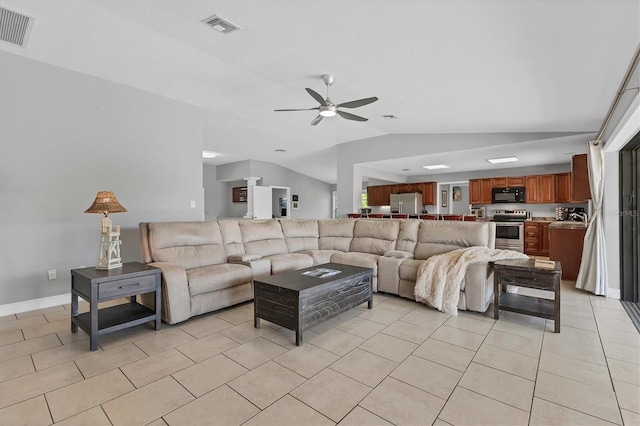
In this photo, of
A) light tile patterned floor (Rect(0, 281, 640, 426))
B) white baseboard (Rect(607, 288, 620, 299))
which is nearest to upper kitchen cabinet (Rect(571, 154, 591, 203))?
white baseboard (Rect(607, 288, 620, 299))

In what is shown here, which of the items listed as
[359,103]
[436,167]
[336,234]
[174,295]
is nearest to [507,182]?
[436,167]

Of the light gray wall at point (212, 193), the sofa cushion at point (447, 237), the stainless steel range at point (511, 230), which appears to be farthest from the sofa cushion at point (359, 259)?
the light gray wall at point (212, 193)

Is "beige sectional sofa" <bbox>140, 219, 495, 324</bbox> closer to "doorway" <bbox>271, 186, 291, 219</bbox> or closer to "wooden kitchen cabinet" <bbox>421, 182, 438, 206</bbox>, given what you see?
"wooden kitchen cabinet" <bbox>421, 182, 438, 206</bbox>

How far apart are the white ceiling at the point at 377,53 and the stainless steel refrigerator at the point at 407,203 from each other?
13.2 ft

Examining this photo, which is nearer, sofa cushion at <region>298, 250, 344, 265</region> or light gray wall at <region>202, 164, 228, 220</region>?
sofa cushion at <region>298, 250, 344, 265</region>

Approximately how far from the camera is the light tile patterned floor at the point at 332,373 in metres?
1.75

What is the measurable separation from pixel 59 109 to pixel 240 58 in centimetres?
237

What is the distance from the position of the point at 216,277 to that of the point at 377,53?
2.79 m

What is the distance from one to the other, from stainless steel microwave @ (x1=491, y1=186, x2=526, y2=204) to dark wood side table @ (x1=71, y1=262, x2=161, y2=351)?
796cm

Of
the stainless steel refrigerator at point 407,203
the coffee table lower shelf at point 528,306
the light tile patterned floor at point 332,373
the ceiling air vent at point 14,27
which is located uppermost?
the ceiling air vent at point 14,27

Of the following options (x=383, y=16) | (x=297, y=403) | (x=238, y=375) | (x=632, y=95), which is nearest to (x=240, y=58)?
(x=383, y=16)

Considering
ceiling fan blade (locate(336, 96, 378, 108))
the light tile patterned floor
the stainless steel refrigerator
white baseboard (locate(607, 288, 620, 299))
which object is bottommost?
the light tile patterned floor

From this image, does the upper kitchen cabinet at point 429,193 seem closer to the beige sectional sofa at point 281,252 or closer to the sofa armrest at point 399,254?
the beige sectional sofa at point 281,252

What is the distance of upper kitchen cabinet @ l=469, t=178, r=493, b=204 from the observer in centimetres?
821
